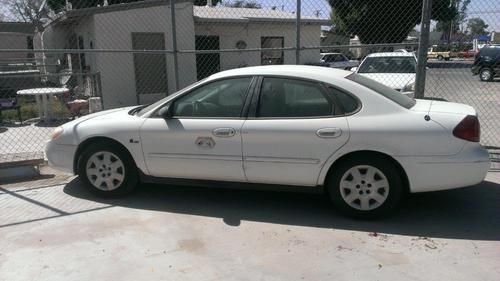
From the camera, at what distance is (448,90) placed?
1864cm

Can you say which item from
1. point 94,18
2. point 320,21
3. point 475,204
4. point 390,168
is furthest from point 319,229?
point 320,21

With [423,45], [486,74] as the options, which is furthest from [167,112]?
[486,74]

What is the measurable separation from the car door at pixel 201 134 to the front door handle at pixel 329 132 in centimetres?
81

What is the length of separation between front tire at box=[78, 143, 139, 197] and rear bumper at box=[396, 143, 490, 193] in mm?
2899

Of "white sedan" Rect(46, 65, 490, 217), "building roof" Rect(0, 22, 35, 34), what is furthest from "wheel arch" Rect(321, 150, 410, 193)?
"building roof" Rect(0, 22, 35, 34)

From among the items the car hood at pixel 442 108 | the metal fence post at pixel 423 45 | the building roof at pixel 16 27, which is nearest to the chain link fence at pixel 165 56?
the metal fence post at pixel 423 45

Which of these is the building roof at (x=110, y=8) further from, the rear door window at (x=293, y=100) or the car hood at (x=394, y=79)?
the rear door window at (x=293, y=100)

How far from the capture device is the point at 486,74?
23.3m

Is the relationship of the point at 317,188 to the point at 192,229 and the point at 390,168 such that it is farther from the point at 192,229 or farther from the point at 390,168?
the point at 192,229

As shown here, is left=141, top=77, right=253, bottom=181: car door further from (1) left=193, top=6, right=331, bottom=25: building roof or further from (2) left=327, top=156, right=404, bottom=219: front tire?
(1) left=193, top=6, right=331, bottom=25: building roof

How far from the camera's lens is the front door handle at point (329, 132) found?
4512 mm

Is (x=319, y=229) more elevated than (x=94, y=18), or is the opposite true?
(x=94, y=18)

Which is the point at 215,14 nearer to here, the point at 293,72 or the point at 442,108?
the point at 293,72

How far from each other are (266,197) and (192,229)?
3.81 feet
